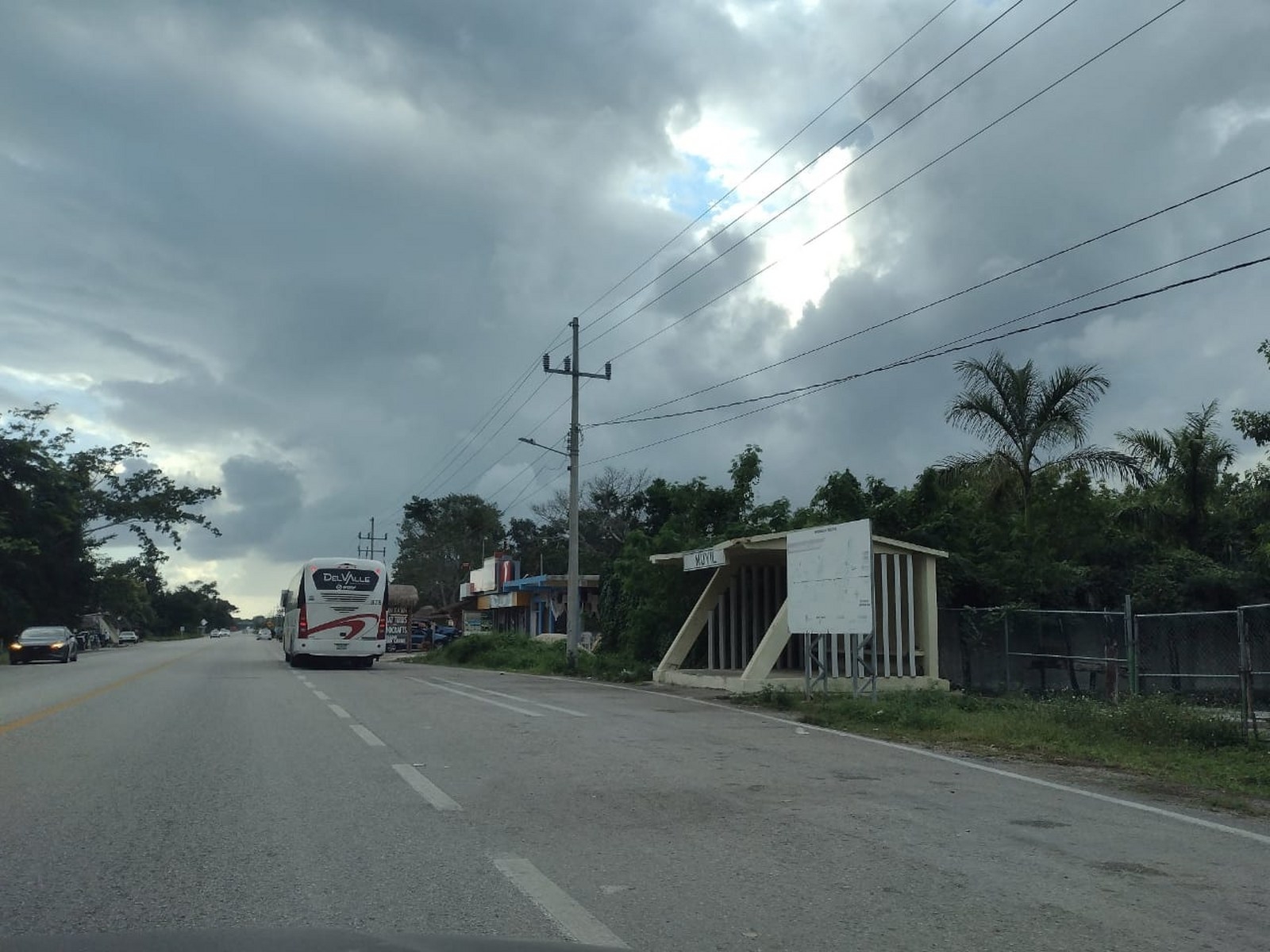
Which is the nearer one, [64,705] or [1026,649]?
[64,705]

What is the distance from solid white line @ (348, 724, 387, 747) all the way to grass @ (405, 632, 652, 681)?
572 inches

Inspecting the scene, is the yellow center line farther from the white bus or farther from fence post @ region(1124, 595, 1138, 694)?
fence post @ region(1124, 595, 1138, 694)

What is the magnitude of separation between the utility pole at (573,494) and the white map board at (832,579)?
11.2 meters

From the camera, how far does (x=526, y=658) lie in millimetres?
35750

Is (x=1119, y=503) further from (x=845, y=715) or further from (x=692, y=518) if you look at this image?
(x=845, y=715)

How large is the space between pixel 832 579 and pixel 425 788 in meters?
11.2

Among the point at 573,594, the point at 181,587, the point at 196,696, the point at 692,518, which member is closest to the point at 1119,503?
the point at 692,518

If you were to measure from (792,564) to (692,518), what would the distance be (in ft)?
44.0

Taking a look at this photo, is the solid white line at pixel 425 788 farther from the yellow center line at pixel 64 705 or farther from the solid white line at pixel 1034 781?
the yellow center line at pixel 64 705

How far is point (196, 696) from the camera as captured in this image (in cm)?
1822

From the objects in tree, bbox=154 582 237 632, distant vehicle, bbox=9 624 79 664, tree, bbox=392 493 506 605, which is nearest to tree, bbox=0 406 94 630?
distant vehicle, bbox=9 624 79 664

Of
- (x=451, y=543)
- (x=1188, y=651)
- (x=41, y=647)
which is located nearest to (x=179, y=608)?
(x=451, y=543)

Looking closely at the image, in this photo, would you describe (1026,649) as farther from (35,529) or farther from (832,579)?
(35,529)

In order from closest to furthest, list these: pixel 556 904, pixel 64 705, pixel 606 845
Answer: pixel 556 904 < pixel 606 845 < pixel 64 705
